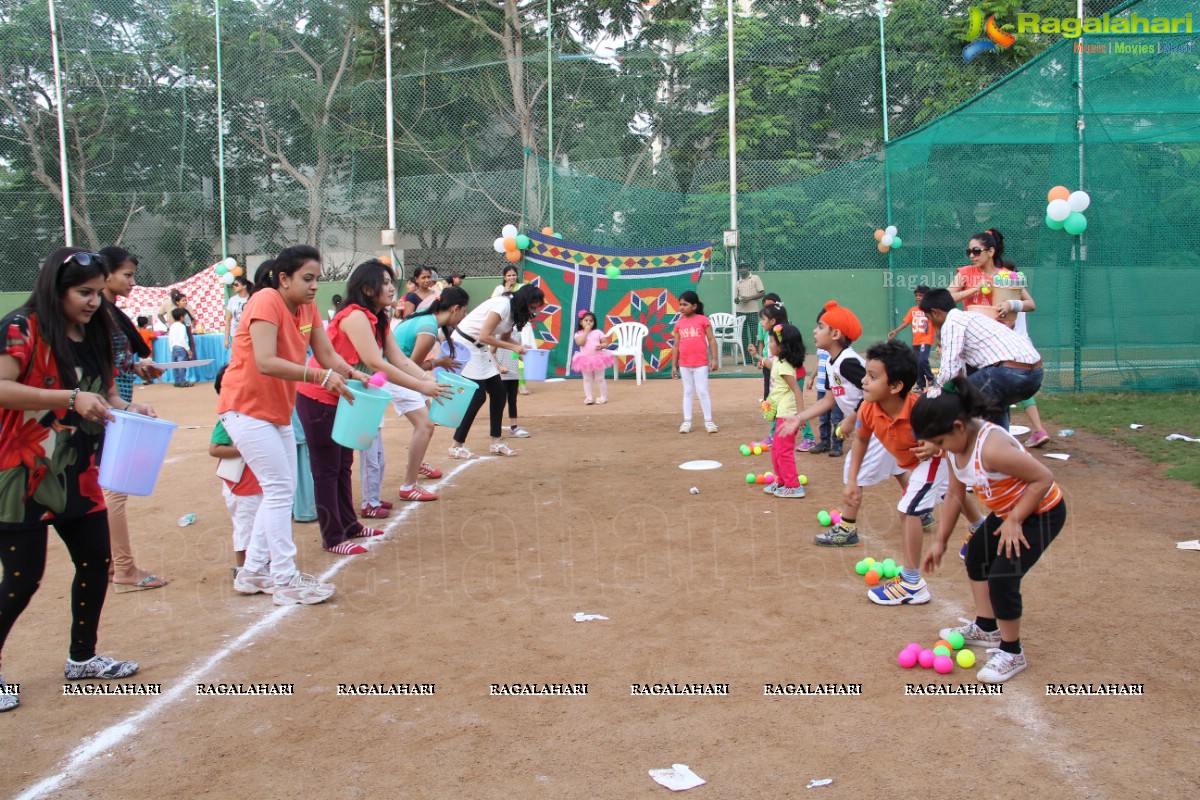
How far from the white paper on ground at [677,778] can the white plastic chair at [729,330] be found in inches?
560

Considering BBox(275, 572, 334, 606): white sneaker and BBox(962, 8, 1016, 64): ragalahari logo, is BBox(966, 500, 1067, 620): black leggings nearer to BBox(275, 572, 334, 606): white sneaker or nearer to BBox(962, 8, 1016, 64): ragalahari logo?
BBox(275, 572, 334, 606): white sneaker

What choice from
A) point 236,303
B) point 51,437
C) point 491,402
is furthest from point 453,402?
point 236,303

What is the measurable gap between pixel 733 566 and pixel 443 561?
180 cm

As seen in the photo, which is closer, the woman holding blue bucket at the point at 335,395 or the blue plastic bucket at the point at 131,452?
the blue plastic bucket at the point at 131,452

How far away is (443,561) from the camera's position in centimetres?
591

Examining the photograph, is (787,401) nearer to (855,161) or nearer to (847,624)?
(847,624)

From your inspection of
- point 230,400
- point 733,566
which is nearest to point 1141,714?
point 733,566

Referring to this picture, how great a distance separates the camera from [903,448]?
4.91 metres

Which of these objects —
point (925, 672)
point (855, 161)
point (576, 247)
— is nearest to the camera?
point (925, 672)

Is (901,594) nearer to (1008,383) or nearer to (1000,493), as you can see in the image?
(1000,493)

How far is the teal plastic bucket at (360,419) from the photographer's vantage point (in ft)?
17.9

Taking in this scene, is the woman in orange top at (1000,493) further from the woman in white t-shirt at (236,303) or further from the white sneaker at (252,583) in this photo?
the woman in white t-shirt at (236,303)

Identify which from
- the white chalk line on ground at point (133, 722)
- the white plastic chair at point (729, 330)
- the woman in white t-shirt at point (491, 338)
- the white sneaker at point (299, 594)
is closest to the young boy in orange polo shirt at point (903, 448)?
the white sneaker at point (299, 594)

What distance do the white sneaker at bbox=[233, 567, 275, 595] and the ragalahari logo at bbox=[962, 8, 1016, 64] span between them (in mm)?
18317
